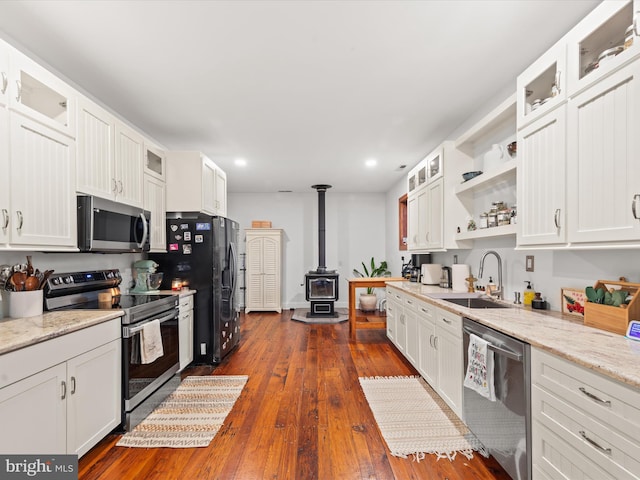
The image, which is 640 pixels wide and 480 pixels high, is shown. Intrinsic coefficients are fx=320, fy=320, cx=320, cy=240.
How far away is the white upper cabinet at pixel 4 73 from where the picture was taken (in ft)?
5.56

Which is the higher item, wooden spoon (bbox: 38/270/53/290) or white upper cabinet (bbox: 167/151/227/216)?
white upper cabinet (bbox: 167/151/227/216)

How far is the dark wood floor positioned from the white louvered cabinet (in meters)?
3.04


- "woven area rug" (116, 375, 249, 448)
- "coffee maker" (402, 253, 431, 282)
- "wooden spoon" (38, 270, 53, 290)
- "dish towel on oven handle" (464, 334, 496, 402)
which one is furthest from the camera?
"coffee maker" (402, 253, 431, 282)

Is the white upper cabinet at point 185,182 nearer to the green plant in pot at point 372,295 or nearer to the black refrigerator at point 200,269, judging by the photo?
the black refrigerator at point 200,269

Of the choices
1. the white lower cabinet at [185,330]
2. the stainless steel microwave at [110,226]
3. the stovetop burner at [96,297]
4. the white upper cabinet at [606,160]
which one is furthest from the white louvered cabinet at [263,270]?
the white upper cabinet at [606,160]

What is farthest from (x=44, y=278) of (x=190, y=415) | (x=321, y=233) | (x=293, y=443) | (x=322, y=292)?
(x=321, y=233)

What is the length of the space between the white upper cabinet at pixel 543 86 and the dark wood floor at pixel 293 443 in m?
2.14

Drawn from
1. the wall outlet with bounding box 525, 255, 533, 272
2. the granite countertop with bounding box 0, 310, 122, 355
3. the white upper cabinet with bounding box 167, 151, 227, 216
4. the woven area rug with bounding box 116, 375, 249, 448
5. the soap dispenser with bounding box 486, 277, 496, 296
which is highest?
the white upper cabinet with bounding box 167, 151, 227, 216

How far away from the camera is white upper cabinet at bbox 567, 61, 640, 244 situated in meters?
1.35

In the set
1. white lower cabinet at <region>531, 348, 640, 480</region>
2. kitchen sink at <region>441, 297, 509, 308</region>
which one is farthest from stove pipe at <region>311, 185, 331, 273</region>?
white lower cabinet at <region>531, 348, 640, 480</region>

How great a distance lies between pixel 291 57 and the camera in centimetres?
228

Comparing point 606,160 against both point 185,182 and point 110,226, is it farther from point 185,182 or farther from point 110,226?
point 185,182

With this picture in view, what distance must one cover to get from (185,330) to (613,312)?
3.41 metres

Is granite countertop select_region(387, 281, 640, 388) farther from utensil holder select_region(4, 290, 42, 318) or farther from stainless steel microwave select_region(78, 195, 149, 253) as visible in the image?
utensil holder select_region(4, 290, 42, 318)
